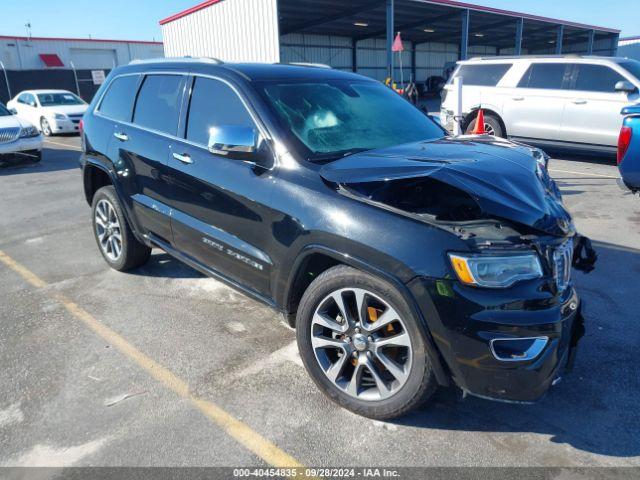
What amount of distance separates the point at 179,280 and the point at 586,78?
842cm

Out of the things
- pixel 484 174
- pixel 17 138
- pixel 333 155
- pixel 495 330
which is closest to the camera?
pixel 495 330

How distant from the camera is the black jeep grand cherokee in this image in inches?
87.7

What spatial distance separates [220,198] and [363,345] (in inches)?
52.0

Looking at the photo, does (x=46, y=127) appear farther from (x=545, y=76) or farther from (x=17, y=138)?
(x=545, y=76)

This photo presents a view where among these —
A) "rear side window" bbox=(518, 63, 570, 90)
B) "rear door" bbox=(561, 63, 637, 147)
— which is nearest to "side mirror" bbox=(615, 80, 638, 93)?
"rear door" bbox=(561, 63, 637, 147)

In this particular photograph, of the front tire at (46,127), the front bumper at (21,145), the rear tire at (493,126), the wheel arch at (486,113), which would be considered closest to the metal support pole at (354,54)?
the front tire at (46,127)

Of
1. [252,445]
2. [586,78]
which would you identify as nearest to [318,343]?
[252,445]

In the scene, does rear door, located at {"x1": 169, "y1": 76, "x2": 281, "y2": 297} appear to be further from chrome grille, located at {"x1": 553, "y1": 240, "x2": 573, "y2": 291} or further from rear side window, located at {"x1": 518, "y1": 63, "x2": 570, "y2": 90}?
rear side window, located at {"x1": 518, "y1": 63, "x2": 570, "y2": 90}

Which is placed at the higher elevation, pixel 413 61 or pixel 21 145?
pixel 413 61

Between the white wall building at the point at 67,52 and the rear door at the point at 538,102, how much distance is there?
113 ft

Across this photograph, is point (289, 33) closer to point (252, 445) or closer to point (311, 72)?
point (311, 72)

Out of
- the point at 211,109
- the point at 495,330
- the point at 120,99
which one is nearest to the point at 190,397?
the point at 495,330

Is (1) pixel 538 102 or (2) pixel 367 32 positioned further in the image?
(2) pixel 367 32

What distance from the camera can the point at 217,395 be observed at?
2.89 m
